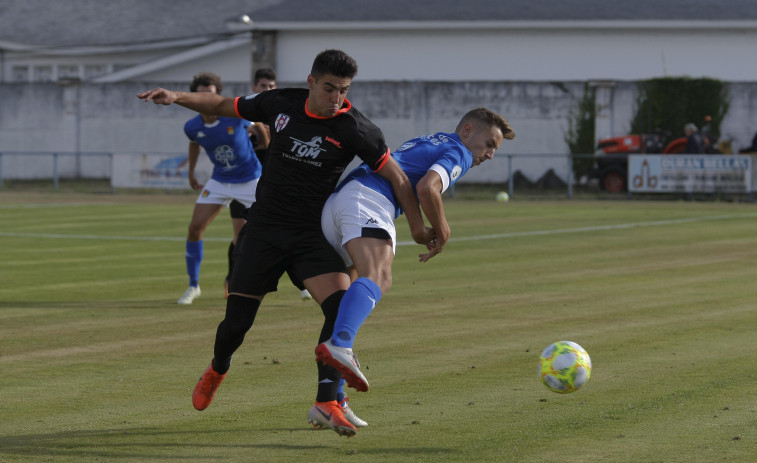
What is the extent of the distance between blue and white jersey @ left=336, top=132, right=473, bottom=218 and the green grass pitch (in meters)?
1.35

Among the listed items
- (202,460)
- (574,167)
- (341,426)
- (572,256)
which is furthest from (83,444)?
(574,167)

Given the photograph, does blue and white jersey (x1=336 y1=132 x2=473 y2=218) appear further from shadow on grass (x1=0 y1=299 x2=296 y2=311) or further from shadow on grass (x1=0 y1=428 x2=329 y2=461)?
shadow on grass (x1=0 y1=299 x2=296 y2=311)

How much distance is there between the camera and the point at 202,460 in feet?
19.4

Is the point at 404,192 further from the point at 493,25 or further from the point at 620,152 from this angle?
the point at 493,25

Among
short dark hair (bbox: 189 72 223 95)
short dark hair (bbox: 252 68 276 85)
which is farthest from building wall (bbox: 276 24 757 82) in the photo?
short dark hair (bbox: 189 72 223 95)

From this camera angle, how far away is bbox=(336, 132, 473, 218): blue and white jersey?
22.7 ft

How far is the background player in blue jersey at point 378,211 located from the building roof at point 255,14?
37.8 meters

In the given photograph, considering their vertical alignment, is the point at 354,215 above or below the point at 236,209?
above

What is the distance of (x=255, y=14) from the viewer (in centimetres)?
4644

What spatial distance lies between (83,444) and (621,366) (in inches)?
159

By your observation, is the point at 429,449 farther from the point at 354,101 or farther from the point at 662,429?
the point at 354,101

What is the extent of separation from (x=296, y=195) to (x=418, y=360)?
2.51 meters

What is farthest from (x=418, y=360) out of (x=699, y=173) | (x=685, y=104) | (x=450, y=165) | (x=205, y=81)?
(x=685, y=104)

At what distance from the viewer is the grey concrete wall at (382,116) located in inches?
1505
